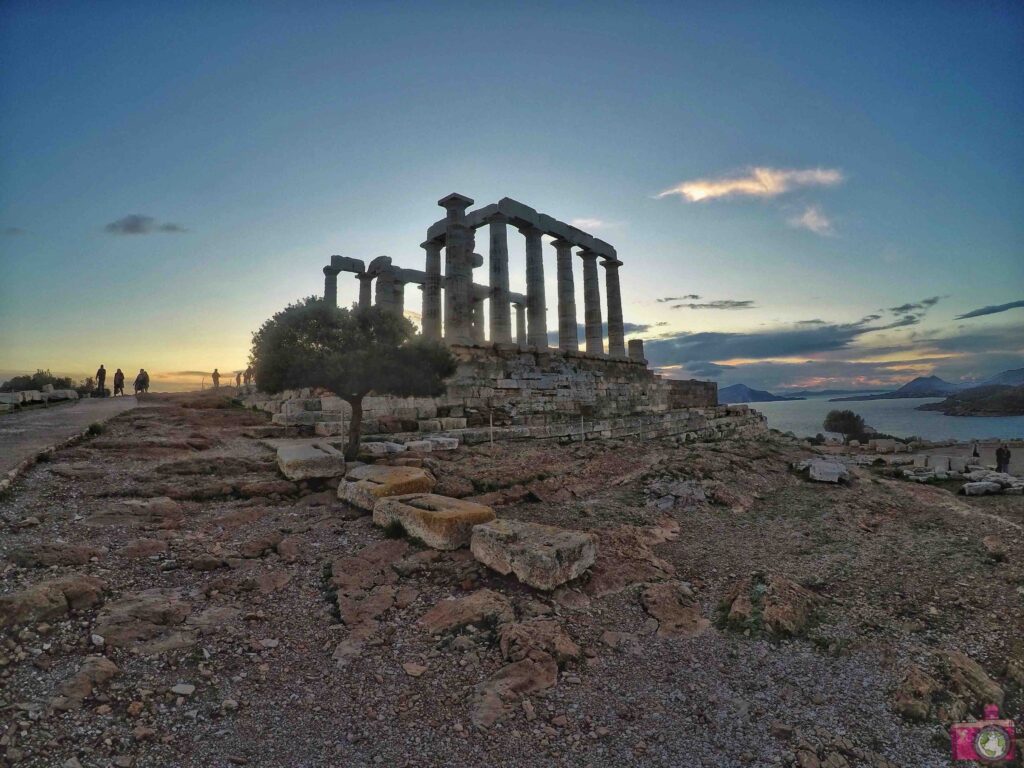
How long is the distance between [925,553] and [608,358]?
58.7 feet

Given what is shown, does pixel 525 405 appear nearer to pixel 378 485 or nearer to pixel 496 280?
pixel 496 280

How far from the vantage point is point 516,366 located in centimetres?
1869

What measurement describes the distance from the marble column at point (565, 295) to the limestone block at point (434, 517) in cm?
1827

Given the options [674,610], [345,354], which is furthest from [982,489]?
[345,354]

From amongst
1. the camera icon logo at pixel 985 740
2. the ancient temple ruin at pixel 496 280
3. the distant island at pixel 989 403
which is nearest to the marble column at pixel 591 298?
the ancient temple ruin at pixel 496 280

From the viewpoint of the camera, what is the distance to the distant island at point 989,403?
98125 mm

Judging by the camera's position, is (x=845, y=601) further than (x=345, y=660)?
Yes

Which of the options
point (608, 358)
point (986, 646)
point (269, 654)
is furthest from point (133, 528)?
point (608, 358)

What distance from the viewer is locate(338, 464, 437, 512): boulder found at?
682 cm

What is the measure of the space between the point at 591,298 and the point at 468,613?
22715mm

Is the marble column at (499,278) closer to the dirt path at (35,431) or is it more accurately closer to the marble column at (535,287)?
the marble column at (535,287)

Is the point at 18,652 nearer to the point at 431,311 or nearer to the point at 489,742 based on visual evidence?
the point at 489,742

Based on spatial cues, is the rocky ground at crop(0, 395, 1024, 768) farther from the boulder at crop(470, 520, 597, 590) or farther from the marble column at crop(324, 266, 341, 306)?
the marble column at crop(324, 266, 341, 306)

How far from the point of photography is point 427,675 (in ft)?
11.9
